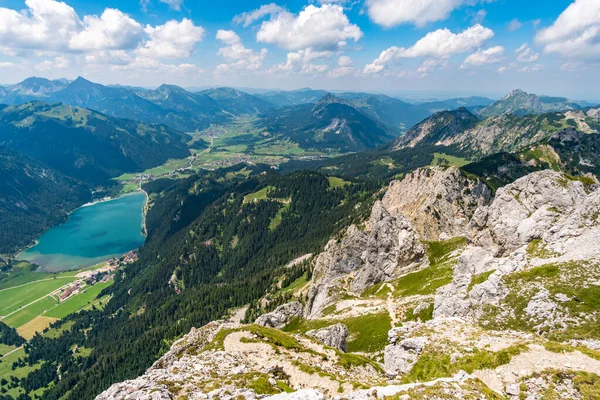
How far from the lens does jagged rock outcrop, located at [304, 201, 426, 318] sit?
97.6 meters

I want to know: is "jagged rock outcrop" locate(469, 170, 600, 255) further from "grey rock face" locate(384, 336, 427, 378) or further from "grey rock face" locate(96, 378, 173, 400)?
"grey rock face" locate(96, 378, 173, 400)

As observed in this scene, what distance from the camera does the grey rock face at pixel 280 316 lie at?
3701 inches

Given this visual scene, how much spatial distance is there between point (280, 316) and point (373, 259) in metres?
35.7

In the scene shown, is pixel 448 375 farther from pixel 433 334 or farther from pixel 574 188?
pixel 574 188

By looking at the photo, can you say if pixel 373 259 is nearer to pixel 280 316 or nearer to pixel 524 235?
pixel 280 316

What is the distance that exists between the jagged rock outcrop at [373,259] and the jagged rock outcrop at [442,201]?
13967mm

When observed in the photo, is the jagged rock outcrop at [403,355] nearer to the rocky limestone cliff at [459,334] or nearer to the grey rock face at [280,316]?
the rocky limestone cliff at [459,334]

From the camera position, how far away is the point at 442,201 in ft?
400

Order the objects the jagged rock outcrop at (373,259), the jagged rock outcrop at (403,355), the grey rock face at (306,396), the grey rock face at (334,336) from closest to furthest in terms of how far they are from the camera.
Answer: the grey rock face at (306,396) → the jagged rock outcrop at (403,355) → the grey rock face at (334,336) → the jagged rock outcrop at (373,259)

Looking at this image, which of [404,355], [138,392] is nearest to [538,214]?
[404,355]

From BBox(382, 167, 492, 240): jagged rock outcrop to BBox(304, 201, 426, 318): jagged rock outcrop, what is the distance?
1397 cm

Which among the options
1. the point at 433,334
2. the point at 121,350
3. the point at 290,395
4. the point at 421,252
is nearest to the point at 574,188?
the point at 421,252

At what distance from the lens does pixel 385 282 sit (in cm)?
9362

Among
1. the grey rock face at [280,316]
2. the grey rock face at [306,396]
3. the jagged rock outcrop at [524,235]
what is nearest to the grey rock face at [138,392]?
the grey rock face at [306,396]
